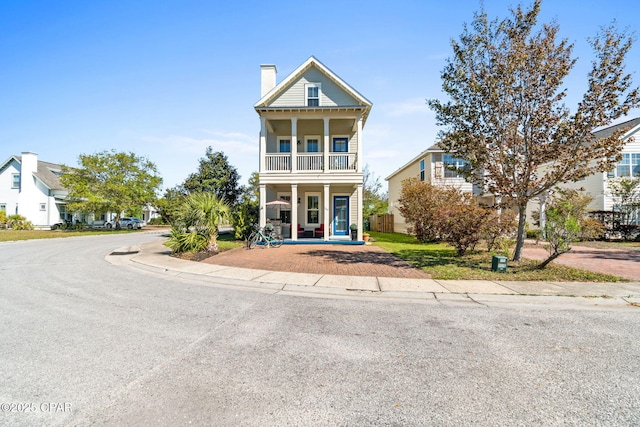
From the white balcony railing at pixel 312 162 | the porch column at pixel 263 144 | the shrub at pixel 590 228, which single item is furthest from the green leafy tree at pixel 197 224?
the shrub at pixel 590 228

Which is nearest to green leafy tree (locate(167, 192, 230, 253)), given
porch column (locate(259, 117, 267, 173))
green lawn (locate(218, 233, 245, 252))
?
green lawn (locate(218, 233, 245, 252))

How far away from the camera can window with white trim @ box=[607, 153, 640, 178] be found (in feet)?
70.7

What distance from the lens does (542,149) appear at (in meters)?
9.42

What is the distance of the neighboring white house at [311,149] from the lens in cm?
1741

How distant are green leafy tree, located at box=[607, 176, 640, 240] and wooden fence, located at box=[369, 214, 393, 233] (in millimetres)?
16169

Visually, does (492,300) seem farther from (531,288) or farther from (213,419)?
(213,419)

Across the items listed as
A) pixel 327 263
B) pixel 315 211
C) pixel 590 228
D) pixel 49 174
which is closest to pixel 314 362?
pixel 327 263

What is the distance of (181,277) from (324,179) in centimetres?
1031

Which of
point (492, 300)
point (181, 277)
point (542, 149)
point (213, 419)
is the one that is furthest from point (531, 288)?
point (181, 277)

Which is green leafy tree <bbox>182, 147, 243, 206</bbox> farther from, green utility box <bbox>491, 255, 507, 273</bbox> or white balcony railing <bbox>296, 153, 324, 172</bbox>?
green utility box <bbox>491, 255, 507, 273</bbox>

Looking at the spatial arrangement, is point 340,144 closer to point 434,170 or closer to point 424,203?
point 424,203

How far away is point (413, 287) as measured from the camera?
7.38 m

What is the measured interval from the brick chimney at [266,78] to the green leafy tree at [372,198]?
22.8 meters

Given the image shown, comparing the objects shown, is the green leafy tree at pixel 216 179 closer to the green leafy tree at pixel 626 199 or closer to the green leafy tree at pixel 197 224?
the green leafy tree at pixel 197 224
